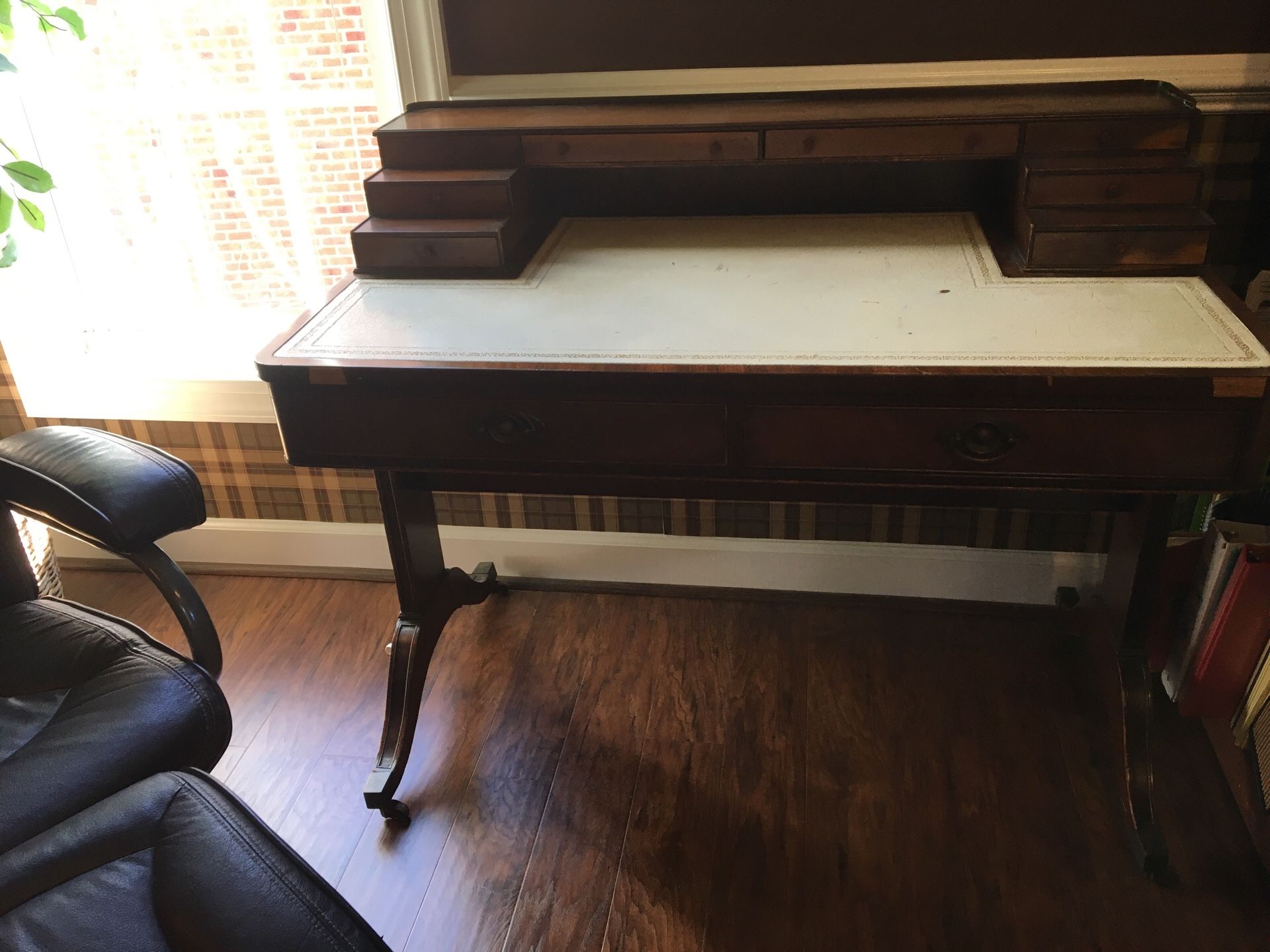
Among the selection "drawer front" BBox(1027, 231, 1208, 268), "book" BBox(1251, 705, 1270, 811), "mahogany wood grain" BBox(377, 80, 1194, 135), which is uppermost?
"mahogany wood grain" BBox(377, 80, 1194, 135)

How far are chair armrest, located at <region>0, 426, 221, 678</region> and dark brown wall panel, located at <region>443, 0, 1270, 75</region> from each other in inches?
33.6

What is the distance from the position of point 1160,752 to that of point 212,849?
1.46m

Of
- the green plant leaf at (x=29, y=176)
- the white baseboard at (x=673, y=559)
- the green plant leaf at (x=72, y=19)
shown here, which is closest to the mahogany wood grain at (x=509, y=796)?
the white baseboard at (x=673, y=559)

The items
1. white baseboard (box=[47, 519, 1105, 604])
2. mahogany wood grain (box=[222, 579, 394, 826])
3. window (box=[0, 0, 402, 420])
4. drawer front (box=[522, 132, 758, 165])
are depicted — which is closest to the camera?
drawer front (box=[522, 132, 758, 165])

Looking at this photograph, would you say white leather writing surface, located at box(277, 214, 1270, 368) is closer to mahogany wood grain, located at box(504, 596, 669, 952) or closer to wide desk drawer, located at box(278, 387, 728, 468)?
wide desk drawer, located at box(278, 387, 728, 468)

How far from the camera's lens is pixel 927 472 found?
1172 mm

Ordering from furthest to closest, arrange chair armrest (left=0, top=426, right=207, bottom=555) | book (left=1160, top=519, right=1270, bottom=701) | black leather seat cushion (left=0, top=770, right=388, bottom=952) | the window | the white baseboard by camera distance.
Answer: the white baseboard < the window < book (left=1160, top=519, right=1270, bottom=701) < chair armrest (left=0, top=426, right=207, bottom=555) < black leather seat cushion (left=0, top=770, right=388, bottom=952)

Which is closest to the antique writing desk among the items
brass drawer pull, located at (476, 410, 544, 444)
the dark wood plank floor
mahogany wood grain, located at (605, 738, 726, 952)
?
brass drawer pull, located at (476, 410, 544, 444)

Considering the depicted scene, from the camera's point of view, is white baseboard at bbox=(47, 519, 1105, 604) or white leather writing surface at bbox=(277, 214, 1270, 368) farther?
white baseboard at bbox=(47, 519, 1105, 604)

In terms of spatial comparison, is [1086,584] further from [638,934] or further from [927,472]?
[638,934]

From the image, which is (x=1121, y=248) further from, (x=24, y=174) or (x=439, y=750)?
(x=24, y=174)

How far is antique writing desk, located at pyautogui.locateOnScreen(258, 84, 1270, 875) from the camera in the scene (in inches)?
43.6

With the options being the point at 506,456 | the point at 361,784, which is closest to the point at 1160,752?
the point at 506,456

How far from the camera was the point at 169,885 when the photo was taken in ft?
2.96
